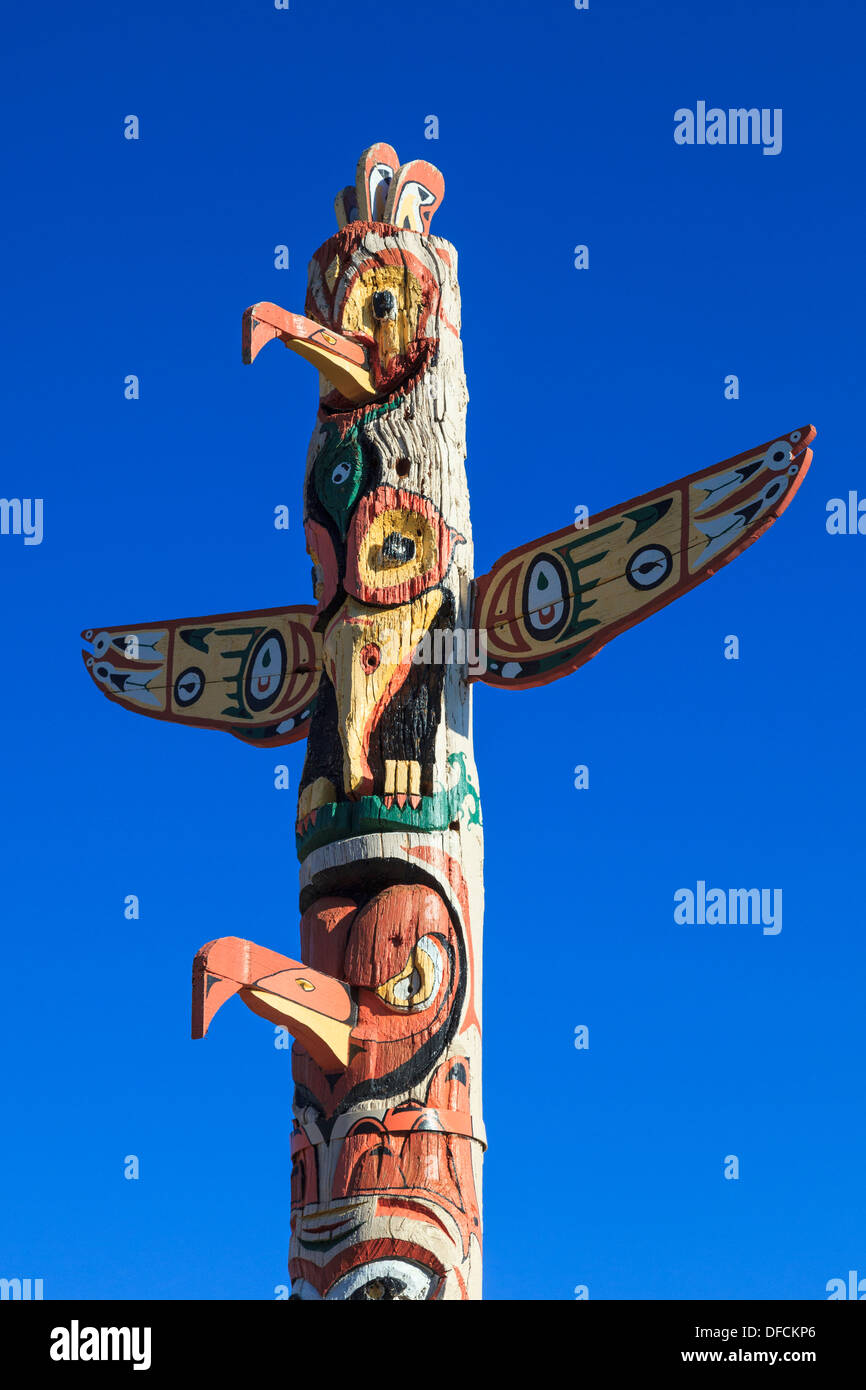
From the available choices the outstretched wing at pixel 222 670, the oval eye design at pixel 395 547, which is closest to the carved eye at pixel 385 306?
the oval eye design at pixel 395 547

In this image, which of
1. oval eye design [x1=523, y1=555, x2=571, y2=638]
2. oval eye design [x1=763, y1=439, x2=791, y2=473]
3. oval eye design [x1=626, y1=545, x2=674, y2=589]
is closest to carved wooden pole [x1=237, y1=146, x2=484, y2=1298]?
oval eye design [x1=523, y1=555, x2=571, y2=638]

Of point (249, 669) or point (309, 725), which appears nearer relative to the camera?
point (309, 725)

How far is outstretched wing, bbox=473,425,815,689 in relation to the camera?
31.2ft

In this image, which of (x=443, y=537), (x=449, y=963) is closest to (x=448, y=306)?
(x=443, y=537)

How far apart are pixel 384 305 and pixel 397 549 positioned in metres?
1.59

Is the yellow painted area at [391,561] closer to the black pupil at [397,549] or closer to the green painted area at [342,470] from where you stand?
the black pupil at [397,549]

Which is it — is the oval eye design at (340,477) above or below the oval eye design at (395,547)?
above

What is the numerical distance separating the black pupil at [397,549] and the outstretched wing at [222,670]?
79 cm

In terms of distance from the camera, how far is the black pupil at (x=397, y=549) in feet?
33.5

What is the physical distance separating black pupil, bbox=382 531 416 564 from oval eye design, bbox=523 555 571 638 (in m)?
0.65
